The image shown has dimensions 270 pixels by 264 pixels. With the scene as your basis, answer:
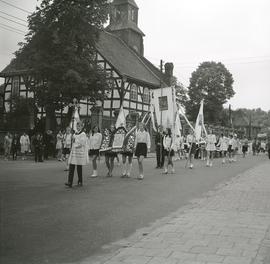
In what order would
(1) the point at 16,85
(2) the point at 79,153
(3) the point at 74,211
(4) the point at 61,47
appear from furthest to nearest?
(1) the point at 16,85 < (4) the point at 61,47 < (2) the point at 79,153 < (3) the point at 74,211

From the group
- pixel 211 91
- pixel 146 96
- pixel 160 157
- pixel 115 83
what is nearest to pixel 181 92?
pixel 211 91

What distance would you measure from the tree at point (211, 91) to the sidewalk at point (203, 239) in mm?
60744

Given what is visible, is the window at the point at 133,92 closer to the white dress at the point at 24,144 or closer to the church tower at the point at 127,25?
the church tower at the point at 127,25

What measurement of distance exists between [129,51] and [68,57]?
22.3 meters

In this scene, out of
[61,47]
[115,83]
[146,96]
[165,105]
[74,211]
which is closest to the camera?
[74,211]

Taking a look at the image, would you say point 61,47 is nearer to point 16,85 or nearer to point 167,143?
point 167,143

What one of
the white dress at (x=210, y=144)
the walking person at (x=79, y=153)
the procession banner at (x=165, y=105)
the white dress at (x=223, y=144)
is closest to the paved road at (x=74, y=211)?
the walking person at (x=79, y=153)

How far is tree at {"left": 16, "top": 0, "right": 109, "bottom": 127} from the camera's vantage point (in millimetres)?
28078

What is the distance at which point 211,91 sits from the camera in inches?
2749

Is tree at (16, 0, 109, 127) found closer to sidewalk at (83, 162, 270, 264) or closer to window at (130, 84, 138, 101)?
window at (130, 84, 138, 101)

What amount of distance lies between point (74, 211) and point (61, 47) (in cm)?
2144

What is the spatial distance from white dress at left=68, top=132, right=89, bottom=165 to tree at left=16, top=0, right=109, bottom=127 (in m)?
15.7

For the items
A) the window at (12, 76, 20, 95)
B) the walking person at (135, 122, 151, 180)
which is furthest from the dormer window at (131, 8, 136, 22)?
the walking person at (135, 122, 151, 180)

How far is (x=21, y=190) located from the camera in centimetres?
1108
